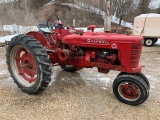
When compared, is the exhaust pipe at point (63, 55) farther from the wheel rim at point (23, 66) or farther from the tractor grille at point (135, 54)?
the tractor grille at point (135, 54)

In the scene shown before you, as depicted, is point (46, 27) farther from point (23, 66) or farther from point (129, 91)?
point (129, 91)

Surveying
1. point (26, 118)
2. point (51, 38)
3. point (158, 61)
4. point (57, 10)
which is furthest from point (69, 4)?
point (26, 118)

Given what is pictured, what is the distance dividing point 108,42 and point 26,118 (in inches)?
66.3

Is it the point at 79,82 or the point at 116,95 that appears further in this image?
the point at 79,82

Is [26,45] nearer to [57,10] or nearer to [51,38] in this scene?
[51,38]

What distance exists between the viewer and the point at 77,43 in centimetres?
328

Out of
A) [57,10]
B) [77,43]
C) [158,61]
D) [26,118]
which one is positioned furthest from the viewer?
[57,10]

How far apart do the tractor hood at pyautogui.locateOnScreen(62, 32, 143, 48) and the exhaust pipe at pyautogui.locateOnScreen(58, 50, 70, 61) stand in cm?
17

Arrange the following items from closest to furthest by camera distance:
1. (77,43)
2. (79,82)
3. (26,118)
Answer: (26,118) → (77,43) → (79,82)

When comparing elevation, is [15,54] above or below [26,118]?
above

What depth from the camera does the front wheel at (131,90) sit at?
9.40 ft

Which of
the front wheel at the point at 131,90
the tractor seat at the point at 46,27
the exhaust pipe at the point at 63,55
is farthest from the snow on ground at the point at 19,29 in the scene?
the front wheel at the point at 131,90

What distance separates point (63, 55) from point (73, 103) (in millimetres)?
911

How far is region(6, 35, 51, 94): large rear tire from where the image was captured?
3.02m
